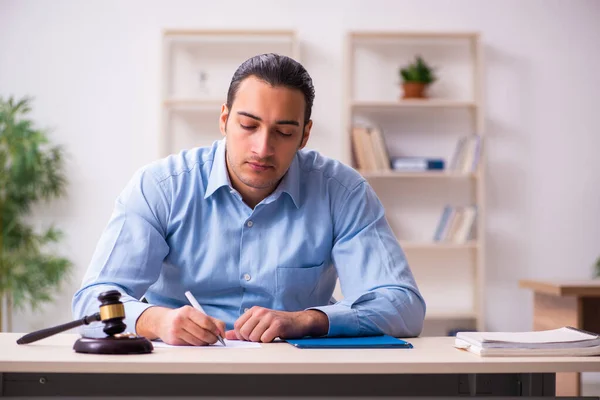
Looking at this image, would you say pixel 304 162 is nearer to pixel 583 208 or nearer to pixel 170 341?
pixel 170 341

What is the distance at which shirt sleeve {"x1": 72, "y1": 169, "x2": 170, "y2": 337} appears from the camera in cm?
177

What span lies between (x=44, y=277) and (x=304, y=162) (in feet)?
9.47

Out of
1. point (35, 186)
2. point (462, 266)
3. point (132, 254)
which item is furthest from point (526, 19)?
point (132, 254)

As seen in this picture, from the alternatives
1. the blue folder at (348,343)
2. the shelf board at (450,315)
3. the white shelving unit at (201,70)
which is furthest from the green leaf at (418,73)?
the blue folder at (348,343)

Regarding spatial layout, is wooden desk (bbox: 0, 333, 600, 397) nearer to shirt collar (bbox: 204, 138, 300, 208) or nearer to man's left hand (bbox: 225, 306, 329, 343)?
man's left hand (bbox: 225, 306, 329, 343)

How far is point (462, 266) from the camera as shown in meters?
4.89

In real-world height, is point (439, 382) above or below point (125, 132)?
below

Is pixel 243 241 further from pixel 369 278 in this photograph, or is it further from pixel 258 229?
pixel 369 278

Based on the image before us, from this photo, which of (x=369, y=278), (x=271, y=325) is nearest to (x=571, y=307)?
(x=369, y=278)

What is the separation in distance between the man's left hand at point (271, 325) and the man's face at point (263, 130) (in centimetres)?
40

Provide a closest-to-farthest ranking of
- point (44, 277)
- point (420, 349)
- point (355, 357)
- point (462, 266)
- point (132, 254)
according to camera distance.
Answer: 1. point (355, 357)
2. point (420, 349)
3. point (132, 254)
4. point (44, 277)
5. point (462, 266)

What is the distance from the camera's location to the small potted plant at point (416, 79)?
15.4 feet

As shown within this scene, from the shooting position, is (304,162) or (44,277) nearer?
(304,162)

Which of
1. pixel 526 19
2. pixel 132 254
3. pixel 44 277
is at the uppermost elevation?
pixel 526 19
